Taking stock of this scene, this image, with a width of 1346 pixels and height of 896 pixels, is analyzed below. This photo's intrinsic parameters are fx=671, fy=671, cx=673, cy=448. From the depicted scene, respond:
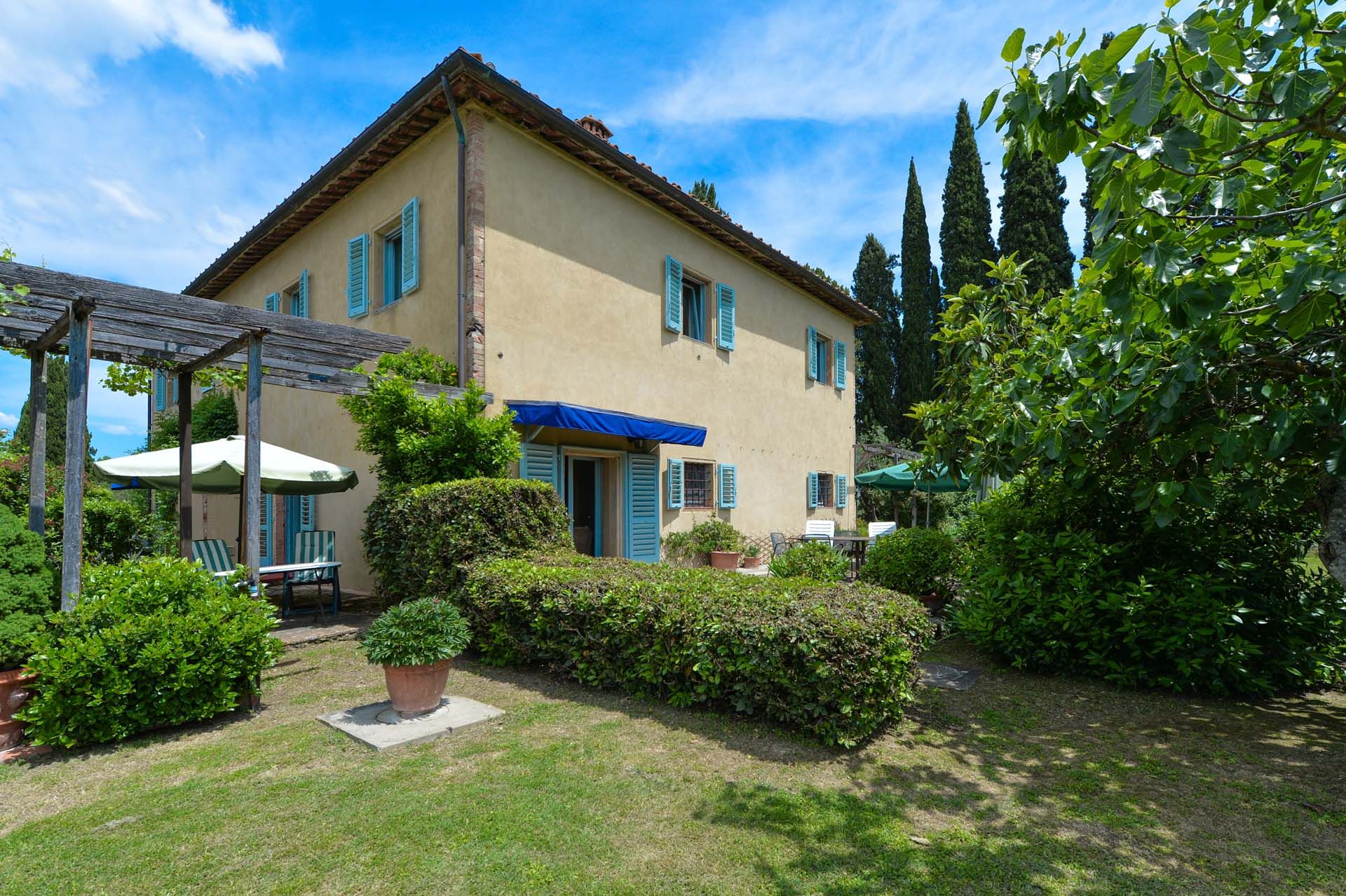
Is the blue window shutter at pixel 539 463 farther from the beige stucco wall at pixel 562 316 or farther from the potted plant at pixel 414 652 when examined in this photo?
the potted plant at pixel 414 652

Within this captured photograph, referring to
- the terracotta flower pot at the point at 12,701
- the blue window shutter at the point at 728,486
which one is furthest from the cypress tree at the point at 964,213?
the terracotta flower pot at the point at 12,701

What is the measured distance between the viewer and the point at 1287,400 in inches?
166

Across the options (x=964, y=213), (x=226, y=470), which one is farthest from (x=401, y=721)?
(x=964, y=213)

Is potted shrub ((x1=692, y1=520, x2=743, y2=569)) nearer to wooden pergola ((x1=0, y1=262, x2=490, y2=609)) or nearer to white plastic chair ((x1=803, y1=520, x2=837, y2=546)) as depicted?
white plastic chair ((x1=803, y1=520, x2=837, y2=546))

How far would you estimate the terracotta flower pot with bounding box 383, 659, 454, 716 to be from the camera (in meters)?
4.94

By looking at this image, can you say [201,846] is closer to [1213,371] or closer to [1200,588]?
[1213,371]

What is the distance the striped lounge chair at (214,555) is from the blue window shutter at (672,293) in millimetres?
7834

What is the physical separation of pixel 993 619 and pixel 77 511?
7.80 m

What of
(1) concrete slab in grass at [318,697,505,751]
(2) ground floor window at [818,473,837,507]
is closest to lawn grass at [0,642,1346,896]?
(1) concrete slab in grass at [318,697,505,751]

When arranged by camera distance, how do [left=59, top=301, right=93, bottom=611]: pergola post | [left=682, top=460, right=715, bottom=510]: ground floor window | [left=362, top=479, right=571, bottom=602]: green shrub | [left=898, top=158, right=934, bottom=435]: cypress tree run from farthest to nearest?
[left=898, top=158, right=934, bottom=435]: cypress tree → [left=682, top=460, right=715, bottom=510]: ground floor window → [left=362, top=479, right=571, bottom=602]: green shrub → [left=59, top=301, right=93, bottom=611]: pergola post

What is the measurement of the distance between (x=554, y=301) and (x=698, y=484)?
491cm

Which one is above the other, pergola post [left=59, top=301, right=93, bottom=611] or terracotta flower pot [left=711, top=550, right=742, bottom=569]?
pergola post [left=59, top=301, right=93, bottom=611]

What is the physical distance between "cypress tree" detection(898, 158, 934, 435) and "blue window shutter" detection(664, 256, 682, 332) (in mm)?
17029

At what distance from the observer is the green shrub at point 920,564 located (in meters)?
8.58
